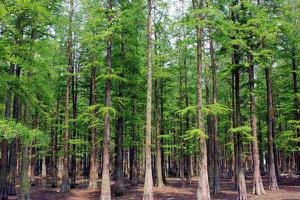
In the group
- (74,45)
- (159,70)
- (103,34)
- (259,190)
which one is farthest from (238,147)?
(74,45)

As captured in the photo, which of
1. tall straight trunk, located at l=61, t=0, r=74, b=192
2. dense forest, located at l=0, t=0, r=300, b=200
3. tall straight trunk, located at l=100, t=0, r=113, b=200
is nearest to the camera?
dense forest, located at l=0, t=0, r=300, b=200

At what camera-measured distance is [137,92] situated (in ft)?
90.4

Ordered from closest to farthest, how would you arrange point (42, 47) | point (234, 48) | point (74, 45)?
point (42, 47)
point (234, 48)
point (74, 45)

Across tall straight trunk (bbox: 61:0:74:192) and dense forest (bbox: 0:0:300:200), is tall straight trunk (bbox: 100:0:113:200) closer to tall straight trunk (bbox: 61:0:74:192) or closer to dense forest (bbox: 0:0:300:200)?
dense forest (bbox: 0:0:300:200)

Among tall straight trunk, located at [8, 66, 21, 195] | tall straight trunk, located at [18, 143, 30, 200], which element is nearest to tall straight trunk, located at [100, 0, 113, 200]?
tall straight trunk, located at [18, 143, 30, 200]

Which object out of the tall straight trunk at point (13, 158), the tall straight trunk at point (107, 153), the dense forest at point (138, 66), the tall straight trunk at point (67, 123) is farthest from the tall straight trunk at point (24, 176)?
the tall straight trunk at point (67, 123)

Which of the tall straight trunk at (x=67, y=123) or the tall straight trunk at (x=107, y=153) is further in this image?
the tall straight trunk at (x=67, y=123)

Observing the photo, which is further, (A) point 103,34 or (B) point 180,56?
(B) point 180,56

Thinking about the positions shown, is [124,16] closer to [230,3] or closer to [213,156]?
[230,3]

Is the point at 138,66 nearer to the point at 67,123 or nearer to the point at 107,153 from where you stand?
the point at 107,153

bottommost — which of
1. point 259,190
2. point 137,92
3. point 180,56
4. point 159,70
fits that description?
point 259,190

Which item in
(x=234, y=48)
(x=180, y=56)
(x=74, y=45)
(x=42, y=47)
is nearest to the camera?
(x=42, y=47)

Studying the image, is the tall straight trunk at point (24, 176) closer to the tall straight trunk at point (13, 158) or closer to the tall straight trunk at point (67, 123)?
the tall straight trunk at point (13, 158)

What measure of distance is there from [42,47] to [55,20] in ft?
7.30
